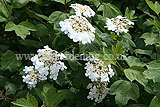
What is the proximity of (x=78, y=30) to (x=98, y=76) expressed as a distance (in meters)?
0.31

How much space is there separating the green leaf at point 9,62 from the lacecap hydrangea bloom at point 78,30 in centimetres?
53

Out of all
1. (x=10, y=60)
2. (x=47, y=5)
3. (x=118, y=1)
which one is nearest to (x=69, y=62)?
(x=10, y=60)

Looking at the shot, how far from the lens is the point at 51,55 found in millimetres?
1541

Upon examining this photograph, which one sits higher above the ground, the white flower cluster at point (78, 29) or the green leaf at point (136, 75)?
the white flower cluster at point (78, 29)

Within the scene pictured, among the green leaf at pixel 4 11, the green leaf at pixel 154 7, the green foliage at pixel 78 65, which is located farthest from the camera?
the green leaf at pixel 4 11

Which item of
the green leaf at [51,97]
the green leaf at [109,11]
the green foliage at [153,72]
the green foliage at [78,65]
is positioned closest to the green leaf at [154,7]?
the green foliage at [78,65]

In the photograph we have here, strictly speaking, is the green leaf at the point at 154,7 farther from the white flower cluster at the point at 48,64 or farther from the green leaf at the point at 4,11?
the green leaf at the point at 4,11

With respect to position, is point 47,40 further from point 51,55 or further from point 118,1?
point 118,1

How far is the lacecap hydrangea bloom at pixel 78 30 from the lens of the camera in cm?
147

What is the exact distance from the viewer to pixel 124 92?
4.89 ft

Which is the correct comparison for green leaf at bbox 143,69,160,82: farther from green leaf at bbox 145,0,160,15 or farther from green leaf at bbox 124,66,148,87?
green leaf at bbox 145,0,160,15

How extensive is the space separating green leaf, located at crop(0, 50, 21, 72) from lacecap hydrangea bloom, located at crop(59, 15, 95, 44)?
1.75ft

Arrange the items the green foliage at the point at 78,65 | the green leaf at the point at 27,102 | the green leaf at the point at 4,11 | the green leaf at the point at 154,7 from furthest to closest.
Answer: the green leaf at the point at 4,11
the green leaf at the point at 154,7
the green foliage at the point at 78,65
the green leaf at the point at 27,102

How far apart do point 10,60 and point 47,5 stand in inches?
26.6
